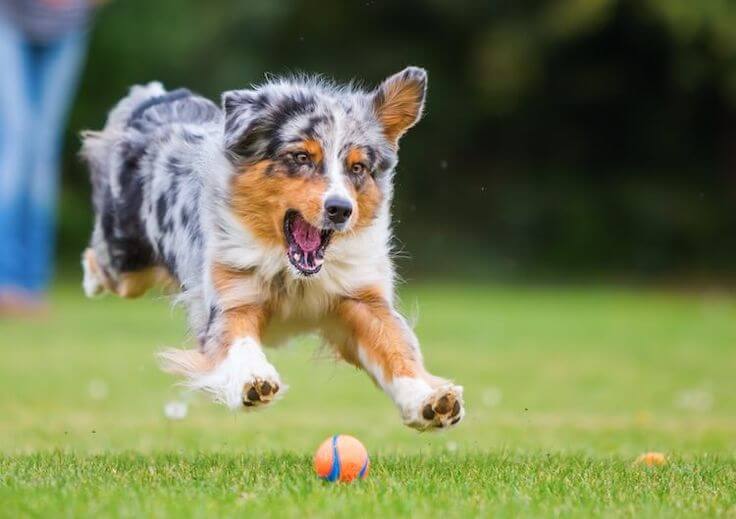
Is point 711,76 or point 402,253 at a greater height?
point 711,76

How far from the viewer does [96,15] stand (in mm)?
24141

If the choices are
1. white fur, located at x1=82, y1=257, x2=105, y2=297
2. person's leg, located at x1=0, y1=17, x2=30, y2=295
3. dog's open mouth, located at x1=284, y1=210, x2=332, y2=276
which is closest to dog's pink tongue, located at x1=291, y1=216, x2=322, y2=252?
dog's open mouth, located at x1=284, y1=210, x2=332, y2=276

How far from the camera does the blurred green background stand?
24438mm

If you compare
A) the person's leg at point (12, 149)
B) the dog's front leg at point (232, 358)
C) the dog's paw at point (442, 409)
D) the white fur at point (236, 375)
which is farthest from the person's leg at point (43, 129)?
the dog's paw at point (442, 409)

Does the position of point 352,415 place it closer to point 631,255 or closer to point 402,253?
point 402,253

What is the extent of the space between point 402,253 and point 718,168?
67.6ft

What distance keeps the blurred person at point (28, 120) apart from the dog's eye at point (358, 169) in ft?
31.8

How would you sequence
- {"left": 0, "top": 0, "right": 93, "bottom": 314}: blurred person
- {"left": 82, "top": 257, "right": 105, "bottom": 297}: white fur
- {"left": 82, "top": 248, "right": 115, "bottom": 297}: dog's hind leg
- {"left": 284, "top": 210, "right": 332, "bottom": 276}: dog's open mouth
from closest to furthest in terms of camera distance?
{"left": 284, "top": 210, "right": 332, "bottom": 276}: dog's open mouth, {"left": 82, "top": 248, "right": 115, "bottom": 297}: dog's hind leg, {"left": 82, "top": 257, "right": 105, "bottom": 297}: white fur, {"left": 0, "top": 0, "right": 93, "bottom": 314}: blurred person

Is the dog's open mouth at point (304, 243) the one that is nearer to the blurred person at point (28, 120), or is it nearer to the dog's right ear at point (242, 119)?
the dog's right ear at point (242, 119)

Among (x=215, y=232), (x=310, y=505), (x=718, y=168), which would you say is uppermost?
(x=718, y=168)

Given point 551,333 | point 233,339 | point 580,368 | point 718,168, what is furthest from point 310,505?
point 718,168

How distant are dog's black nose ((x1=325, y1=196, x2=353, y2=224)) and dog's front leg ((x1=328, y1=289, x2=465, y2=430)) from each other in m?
0.52

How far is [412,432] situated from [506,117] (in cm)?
1834

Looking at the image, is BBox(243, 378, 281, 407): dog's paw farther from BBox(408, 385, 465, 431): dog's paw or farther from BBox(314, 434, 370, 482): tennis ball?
BBox(408, 385, 465, 431): dog's paw
